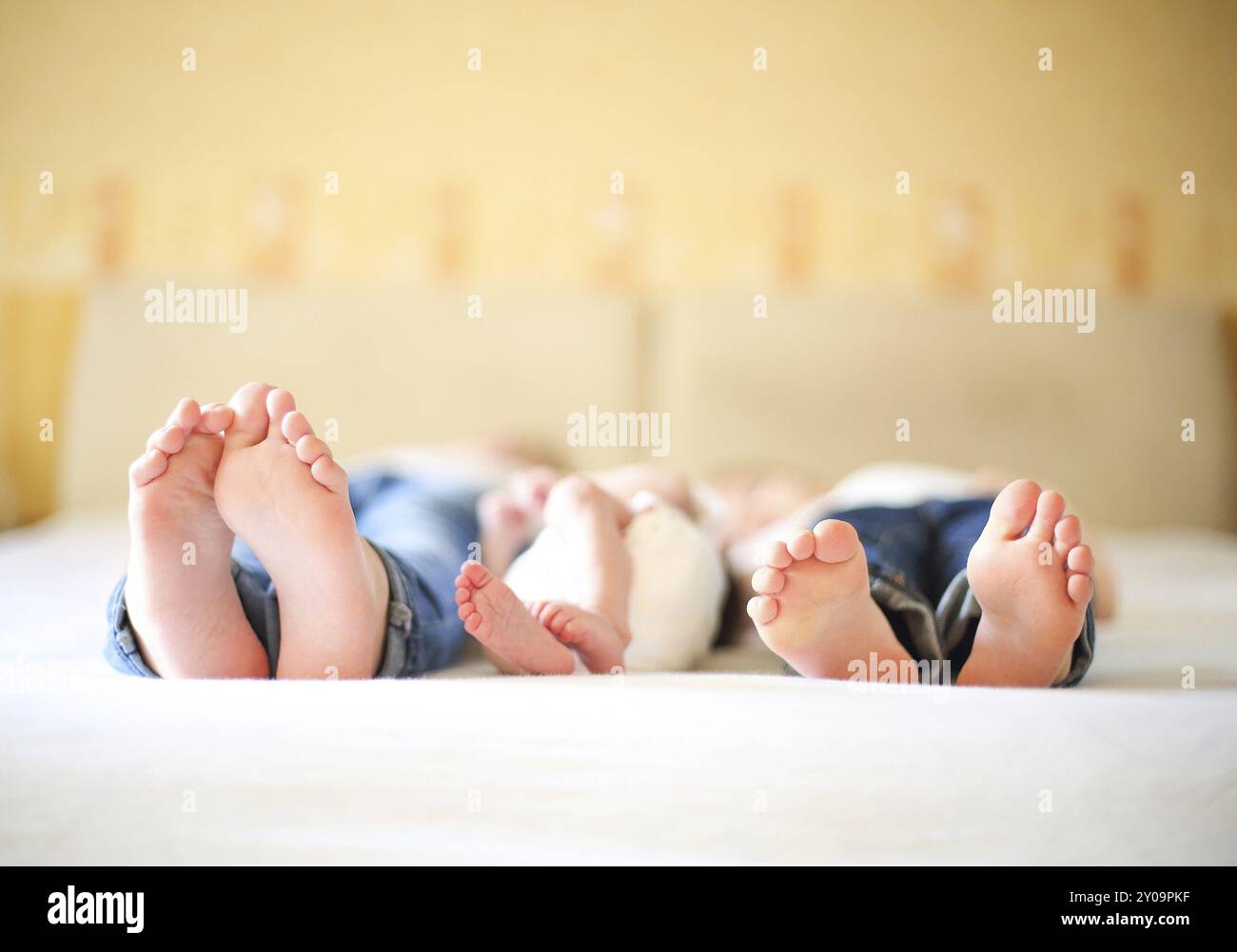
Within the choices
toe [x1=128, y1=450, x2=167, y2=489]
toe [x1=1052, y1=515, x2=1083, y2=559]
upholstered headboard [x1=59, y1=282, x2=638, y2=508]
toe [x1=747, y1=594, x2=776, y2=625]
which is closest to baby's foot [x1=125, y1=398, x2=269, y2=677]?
toe [x1=128, y1=450, x2=167, y2=489]

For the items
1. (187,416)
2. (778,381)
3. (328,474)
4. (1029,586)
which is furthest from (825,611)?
(778,381)

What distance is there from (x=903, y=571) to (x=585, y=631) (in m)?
0.30

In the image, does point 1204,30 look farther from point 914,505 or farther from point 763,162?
point 914,505

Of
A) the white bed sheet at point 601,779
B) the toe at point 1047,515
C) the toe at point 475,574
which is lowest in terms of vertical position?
the white bed sheet at point 601,779

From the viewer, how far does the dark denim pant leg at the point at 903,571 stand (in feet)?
2.85

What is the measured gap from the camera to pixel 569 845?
2.25 ft

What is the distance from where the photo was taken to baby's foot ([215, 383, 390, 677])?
78cm

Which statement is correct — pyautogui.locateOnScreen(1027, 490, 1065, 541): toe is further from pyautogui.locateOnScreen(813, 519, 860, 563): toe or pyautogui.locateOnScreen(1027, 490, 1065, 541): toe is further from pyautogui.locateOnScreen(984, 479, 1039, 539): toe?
pyautogui.locateOnScreen(813, 519, 860, 563): toe

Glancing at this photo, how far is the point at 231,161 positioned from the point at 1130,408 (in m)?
2.04

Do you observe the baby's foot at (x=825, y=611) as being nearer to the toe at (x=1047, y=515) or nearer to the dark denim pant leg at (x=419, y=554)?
the toe at (x=1047, y=515)

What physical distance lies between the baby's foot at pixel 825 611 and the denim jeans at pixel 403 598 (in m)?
0.29

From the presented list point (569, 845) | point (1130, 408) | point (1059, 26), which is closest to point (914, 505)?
point (569, 845)

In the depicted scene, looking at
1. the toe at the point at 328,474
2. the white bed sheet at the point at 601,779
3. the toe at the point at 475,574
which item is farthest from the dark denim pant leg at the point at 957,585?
the toe at the point at 328,474
